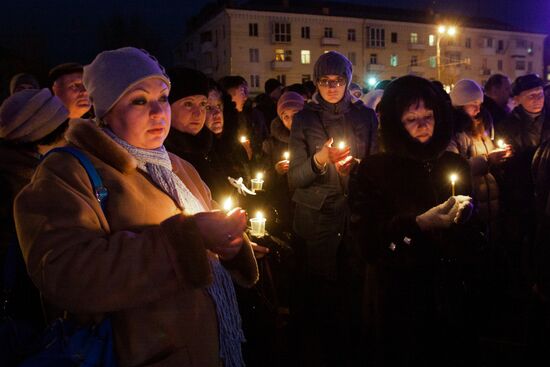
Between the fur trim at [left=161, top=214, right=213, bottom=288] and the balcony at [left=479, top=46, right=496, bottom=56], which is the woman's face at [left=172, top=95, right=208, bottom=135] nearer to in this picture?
the fur trim at [left=161, top=214, right=213, bottom=288]

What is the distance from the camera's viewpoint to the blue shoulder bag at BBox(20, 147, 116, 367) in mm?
1766

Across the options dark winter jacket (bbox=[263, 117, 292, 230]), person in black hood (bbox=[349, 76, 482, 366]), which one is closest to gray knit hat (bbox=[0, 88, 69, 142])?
person in black hood (bbox=[349, 76, 482, 366])

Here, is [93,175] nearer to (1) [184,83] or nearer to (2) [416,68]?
(1) [184,83]

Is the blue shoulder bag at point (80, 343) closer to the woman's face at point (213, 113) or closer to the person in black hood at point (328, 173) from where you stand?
the person in black hood at point (328, 173)

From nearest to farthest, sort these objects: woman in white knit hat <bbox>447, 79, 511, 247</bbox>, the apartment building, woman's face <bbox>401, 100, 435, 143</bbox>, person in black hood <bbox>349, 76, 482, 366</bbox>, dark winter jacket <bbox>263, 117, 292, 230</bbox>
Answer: person in black hood <bbox>349, 76, 482, 366</bbox> → woman's face <bbox>401, 100, 435, 143</bbox> → woman in white knit hat <bbox>447, 79, 511, 247</bbox> → dark winter jacket <bbox>263, 117, 292, 230</bbox> → the apartment building

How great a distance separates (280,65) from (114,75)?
5133cm

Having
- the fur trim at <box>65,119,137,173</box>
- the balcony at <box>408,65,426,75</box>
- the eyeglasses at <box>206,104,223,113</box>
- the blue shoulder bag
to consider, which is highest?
the balcony at <box>408,65,426,75</box>

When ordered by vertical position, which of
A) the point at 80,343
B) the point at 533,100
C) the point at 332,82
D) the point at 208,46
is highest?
the point at 208,46

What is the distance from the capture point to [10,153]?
316 cm

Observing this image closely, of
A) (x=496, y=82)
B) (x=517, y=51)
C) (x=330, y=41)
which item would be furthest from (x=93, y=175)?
(x=517, y=51)

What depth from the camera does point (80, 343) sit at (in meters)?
1.79

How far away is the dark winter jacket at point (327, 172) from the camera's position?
4418 millimetres

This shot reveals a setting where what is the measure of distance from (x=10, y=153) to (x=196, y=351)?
221 centimetres

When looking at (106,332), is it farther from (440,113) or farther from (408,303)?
(440,113)
